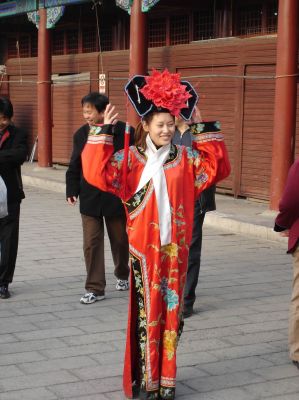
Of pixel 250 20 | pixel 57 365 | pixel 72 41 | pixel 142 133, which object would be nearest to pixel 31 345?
pixel 57 365

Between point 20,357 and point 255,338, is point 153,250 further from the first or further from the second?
point 255,338

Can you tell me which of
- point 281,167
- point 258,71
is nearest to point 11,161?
point 281,167

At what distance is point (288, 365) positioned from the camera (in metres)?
5.06

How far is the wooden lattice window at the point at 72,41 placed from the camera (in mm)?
17719

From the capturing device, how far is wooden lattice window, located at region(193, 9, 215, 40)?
13633mm

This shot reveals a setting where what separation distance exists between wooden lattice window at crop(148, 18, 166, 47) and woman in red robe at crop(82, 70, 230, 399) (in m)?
10.7

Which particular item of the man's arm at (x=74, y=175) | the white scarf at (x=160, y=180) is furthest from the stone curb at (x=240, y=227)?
the white scarf at (x=160, y=180)

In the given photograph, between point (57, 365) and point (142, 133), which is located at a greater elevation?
point (142, 133)

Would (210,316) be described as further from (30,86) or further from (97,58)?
(30,86)

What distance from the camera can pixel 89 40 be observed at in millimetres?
17250

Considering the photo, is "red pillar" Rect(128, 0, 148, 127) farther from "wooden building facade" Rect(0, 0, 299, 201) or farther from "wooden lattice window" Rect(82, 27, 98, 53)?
"wooden lattice window" Rect(82, 27, 98, 53)

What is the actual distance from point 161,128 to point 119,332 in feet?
6.21

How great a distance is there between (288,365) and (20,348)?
173 centimetres

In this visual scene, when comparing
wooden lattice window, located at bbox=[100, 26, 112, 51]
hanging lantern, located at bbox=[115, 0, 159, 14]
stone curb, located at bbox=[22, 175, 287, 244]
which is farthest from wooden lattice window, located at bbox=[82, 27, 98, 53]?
stone curb, located at bbox=[22, 175, 287, 244]
